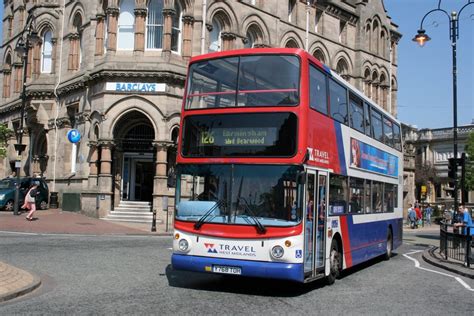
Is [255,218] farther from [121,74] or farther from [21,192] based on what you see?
[21,192]

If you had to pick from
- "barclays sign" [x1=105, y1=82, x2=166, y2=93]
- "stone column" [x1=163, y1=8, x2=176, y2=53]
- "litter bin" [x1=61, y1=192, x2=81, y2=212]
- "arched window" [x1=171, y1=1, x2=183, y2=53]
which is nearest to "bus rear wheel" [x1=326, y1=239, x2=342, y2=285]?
"barclays sign" [x1=105, y1=82, x2=166, y2=93]

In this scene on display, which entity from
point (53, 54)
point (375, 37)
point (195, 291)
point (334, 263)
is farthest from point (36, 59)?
point (195, 291)

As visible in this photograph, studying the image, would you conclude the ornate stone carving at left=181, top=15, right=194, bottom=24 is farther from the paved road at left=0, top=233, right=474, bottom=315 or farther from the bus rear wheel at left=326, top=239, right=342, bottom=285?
the bus rear wheel at left=326, top=239, right=342, bottom=285

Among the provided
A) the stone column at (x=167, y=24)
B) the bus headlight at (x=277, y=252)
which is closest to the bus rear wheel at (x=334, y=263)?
the bus headlight at (x=277, y=252)

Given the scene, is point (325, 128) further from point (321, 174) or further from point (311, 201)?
point (311, 201)

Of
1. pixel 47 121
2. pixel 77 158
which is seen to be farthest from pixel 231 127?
pixel 47 121

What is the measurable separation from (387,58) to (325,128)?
120 ft

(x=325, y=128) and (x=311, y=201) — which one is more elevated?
(x=325, y=128)

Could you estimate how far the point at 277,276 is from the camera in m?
8.83

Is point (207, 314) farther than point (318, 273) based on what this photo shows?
No

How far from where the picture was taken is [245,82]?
9.60m

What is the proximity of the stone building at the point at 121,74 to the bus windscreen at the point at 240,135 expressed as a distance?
17357mm

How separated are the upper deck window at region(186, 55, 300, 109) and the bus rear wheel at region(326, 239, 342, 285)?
11.1 ft

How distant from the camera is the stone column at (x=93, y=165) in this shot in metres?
27.9
